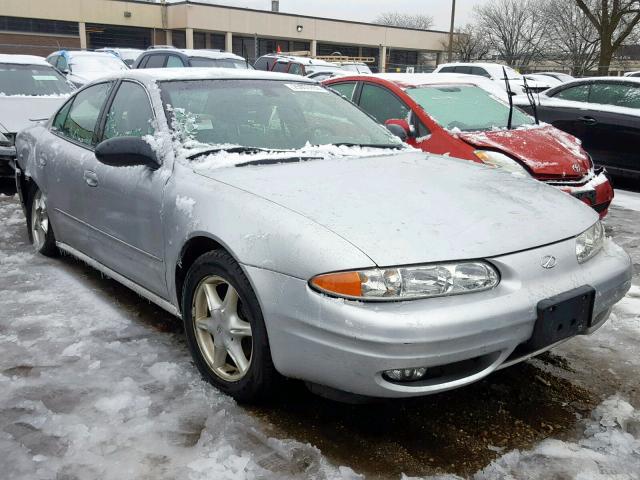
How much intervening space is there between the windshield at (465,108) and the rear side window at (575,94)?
7.89 ft

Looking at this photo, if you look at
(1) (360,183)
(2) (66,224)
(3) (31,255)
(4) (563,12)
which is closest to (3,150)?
(3) (31,255)

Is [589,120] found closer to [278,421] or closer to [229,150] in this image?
[229,150]

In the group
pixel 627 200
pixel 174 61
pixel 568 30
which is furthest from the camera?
pixel 568 30

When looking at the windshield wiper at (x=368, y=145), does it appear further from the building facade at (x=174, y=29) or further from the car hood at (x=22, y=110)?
the building facade at (x=174, y=29)

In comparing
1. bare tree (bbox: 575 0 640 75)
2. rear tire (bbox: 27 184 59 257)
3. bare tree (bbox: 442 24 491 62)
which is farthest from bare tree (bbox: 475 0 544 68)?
rear tire (bbox: 27 184 59 257)

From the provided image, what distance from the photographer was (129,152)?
3158 mm

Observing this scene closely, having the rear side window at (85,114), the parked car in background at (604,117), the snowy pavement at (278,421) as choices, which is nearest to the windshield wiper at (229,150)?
the snowy pavement at (278,421)

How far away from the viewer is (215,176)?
9.76ft

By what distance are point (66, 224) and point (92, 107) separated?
0.78 meters

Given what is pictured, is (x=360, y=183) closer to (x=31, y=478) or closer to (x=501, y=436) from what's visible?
(x=501, y=436)

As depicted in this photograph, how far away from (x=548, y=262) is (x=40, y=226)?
378cm

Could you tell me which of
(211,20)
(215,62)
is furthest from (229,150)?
(211,20)

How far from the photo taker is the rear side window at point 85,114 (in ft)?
13.2

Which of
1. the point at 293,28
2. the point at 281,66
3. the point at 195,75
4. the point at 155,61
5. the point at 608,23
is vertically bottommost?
the point at 281,66
